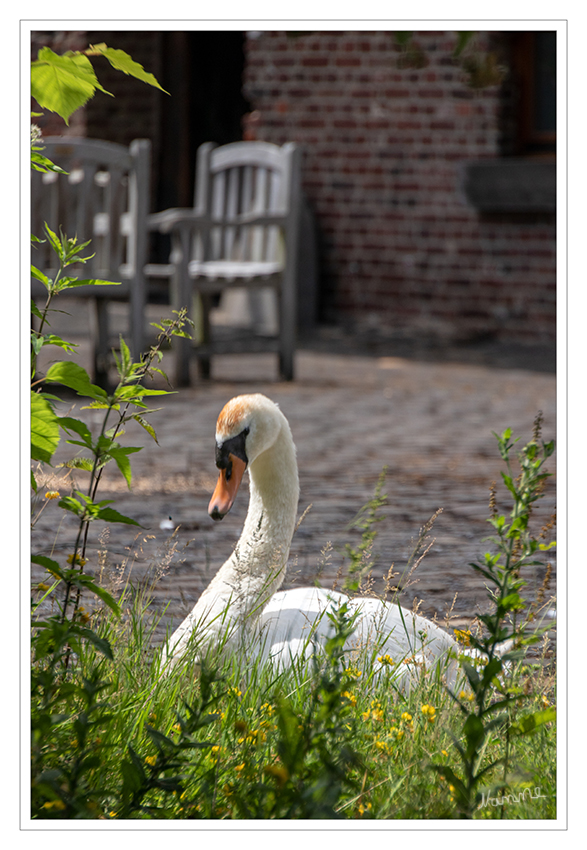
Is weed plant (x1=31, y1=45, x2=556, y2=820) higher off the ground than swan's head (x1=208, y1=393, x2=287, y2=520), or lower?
lower

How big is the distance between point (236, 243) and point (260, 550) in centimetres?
571

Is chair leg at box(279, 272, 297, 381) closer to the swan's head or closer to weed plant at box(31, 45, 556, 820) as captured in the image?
the swan's head

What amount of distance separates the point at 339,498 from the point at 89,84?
10.5ft

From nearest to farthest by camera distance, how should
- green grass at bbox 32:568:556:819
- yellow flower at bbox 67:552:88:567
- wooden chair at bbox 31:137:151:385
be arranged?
green grass at bbox 32:568:556:819 → yellow flower at bbox 67:552:88:567 → wooden chair at bbox 31:137:151:385

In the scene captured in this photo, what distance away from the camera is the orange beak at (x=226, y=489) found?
8.30 ft

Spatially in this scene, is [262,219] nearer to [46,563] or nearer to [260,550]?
[260,550]

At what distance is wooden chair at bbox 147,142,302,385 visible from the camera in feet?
23.8

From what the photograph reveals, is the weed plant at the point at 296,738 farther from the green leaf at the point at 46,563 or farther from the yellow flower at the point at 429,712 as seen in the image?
the green leaf at the point at 46,563

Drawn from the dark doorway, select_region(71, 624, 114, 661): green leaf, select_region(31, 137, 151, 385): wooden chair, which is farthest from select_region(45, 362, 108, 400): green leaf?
the dark doorway

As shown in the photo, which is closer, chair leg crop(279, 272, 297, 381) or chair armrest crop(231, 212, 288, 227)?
chair armrest crop(231, 212, 288, 227)

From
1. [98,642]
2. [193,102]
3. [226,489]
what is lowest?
[98,642]

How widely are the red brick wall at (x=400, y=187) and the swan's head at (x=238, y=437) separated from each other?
25.3 feet

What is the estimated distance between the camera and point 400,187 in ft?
34.8

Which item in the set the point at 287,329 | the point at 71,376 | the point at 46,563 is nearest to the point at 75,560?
the point at 46,563
